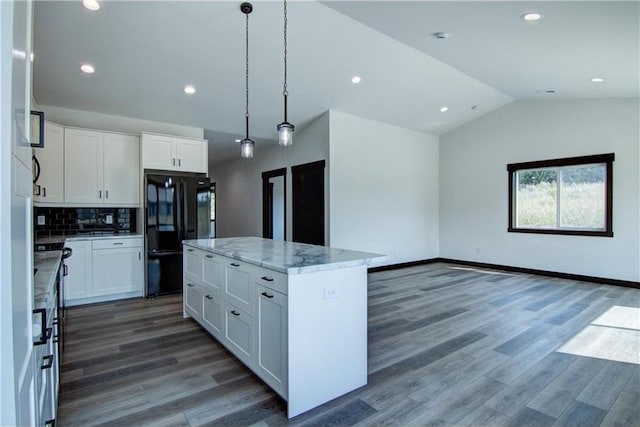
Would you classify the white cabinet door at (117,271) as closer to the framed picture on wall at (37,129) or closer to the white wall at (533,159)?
the framed picture on wall at (37,129)

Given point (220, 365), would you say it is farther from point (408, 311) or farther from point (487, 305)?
point (487, 305)

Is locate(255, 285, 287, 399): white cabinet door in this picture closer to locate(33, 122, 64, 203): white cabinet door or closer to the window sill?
locate(33, 122, 64, 203): white cabinet door

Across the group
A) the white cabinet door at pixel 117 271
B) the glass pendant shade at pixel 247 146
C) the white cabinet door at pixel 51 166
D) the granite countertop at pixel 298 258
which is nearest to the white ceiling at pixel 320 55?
the white cabinet door at pixel 51 166

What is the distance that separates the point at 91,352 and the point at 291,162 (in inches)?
189

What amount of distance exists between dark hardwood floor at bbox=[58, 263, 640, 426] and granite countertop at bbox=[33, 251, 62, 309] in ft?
2.99

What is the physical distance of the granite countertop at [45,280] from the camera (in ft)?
4.18

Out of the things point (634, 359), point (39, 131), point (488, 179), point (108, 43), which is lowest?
point (634, 359)

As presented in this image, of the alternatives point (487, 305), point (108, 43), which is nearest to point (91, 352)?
point (108, 43)

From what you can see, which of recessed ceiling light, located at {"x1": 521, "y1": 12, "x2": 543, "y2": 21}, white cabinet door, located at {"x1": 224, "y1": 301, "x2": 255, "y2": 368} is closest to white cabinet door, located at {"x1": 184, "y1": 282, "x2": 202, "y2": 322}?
white cabinet door, located at {"x1": 224, "y1": 301, "x2": 255, "y2": 368}

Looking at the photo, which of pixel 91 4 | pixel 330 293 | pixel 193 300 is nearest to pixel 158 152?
pixel 91 4

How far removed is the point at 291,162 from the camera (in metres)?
6.95

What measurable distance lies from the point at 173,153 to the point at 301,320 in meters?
4.03

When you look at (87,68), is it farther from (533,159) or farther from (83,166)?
A: (533,159)

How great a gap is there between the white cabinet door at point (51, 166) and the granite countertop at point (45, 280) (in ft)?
7.10
